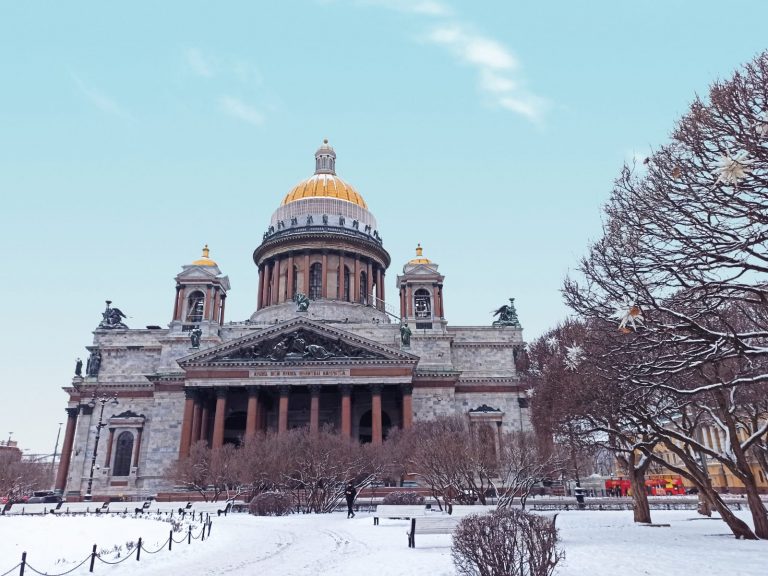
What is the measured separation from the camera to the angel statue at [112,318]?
55281 mm

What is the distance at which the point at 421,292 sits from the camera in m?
55.3

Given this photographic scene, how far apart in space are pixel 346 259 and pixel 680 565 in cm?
5194

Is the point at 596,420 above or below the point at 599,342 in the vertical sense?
below

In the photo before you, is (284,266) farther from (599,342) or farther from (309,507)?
(599,342)

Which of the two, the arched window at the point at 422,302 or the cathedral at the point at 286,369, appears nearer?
the cathedral at the point at 286,369

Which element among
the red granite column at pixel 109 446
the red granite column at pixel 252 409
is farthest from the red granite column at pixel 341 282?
the red granite column at pixel 109 446

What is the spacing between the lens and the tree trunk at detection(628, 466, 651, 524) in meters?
21.8

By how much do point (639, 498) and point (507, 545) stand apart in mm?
15374

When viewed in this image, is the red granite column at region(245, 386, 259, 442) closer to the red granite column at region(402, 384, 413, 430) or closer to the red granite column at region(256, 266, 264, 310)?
the red granite column at region(402, 384, 413, 430)

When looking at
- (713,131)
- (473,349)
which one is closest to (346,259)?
(473,349)

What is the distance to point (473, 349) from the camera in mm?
53125

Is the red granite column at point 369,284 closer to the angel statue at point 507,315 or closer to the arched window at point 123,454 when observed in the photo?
the angel statue at point 507,315

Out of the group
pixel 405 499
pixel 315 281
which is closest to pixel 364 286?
pixel 315 281

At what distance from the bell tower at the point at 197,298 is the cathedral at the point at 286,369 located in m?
0.11
